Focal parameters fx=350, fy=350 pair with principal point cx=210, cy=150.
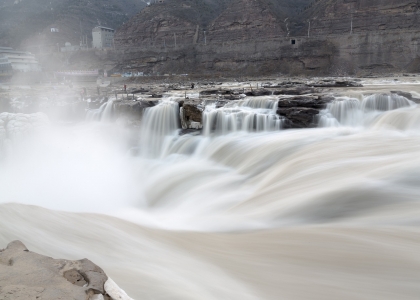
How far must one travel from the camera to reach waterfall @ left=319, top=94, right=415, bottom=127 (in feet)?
38.0

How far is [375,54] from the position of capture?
37.7 m

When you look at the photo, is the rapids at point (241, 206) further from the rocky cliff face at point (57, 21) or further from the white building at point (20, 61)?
the rocky cliff face at point (57, 21)

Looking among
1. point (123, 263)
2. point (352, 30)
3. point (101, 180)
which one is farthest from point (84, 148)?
point (352, 30)

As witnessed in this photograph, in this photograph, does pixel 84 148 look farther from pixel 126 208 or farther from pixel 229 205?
pixel 229 205

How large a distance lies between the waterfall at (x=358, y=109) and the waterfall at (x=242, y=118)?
165 cm

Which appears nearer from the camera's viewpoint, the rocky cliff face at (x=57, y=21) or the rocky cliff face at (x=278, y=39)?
the rocky cliff face at (x=278, y=39)

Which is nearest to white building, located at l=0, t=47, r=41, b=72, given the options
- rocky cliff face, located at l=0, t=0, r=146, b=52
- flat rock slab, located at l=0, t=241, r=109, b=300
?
rocky cliff face, located at l=0, t=0, r=146, b=52

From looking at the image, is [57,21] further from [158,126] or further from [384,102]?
[384,102]

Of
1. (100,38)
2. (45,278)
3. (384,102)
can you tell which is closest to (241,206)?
(45,278)

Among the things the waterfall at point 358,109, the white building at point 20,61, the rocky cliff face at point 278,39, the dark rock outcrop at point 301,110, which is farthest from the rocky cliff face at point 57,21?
the waterfall at point 358,109

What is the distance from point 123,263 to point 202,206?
3.11 metres

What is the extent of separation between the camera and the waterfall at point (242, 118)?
39.4ft

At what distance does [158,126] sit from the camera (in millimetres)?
13500

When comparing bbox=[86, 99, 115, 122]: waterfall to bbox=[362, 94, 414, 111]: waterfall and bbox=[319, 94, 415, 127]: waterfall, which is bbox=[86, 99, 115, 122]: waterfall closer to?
bbox=[319, 94, 415, 127]: waterfall
